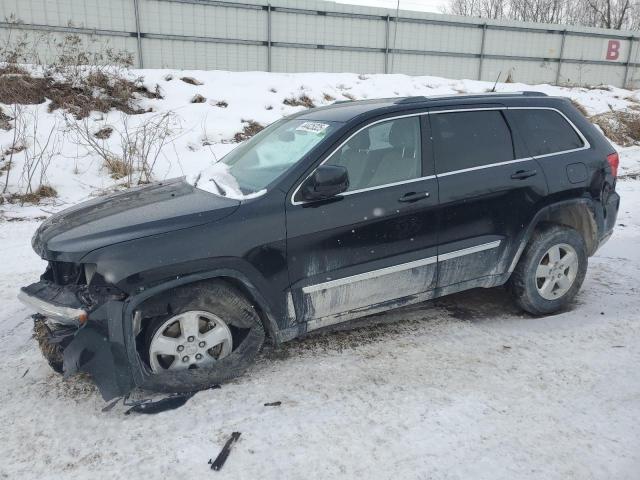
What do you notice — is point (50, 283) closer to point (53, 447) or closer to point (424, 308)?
point (53, 447)

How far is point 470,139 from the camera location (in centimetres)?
381

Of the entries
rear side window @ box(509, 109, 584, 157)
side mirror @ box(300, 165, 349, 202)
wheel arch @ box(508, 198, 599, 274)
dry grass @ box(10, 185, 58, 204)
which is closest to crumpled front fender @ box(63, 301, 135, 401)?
side mirror @ box(300, 165, 349, 202)

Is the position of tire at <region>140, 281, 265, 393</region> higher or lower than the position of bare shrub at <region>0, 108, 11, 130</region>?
lower

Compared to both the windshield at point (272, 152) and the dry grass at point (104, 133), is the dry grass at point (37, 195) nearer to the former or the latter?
the dry grass at point (104, 133)

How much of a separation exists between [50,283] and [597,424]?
130 inches

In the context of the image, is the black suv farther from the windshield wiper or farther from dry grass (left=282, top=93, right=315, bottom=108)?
dry grass (left=282, top=93, right=315, bottom=108)

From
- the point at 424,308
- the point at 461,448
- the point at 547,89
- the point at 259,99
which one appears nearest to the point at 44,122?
the point at 259,99

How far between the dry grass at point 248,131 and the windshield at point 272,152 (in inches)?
237

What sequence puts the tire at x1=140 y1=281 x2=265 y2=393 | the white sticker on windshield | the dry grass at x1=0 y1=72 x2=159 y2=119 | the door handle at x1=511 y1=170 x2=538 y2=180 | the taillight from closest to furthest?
the tire at x1=140 y1=281 x2=265 y2=393, the white sticker on windshield, the door handle at x1=511 y1=170 x2=538 y2=180, the taillight, the dry grass at x1=0 y1=72 x2=159 y2=119

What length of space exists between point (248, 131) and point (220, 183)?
7176mm

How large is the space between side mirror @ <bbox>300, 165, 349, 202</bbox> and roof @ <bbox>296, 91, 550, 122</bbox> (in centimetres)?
53

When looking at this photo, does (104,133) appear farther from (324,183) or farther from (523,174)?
(523,174)

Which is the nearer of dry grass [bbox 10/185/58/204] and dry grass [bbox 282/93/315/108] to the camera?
dry grass [bbox 10/185/58/204]

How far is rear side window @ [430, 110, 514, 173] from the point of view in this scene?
368 centimetres
